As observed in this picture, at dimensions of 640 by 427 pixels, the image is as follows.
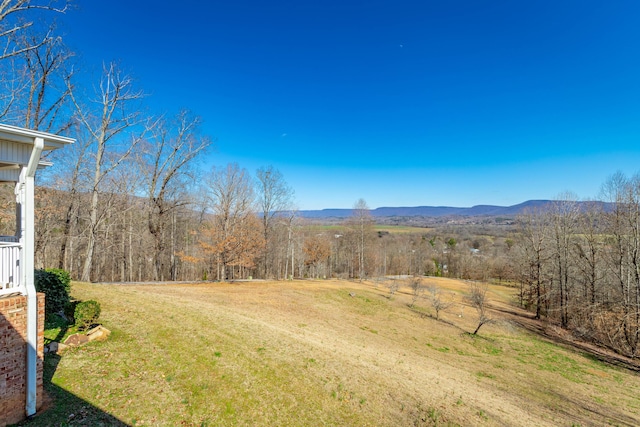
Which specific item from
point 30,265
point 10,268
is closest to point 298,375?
point 30,265

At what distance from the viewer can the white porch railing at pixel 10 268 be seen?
464 cm

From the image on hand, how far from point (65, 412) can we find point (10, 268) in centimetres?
267

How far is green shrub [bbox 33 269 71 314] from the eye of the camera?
8102 millimetres

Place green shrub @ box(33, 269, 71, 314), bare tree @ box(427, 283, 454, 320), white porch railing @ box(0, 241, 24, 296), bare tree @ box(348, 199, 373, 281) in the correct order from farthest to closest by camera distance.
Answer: bare tree @ box(348, 199, 373, 281) → bare tree @ box(427, 283, 454, 320) → green shrub @ box(33, 269, 71, 314) → white porch railing @ box(0, 241, 24, 296)

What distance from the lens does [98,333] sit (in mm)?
7309

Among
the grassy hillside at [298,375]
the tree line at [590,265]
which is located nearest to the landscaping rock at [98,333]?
the grassy hillside at [298,375]

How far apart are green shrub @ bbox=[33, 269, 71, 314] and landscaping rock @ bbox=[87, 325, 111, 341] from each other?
59.1 inches

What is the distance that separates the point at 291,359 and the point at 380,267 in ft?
168

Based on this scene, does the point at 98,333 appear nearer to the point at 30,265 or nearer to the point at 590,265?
the point at 30,265

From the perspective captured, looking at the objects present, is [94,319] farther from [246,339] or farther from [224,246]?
[224,246]

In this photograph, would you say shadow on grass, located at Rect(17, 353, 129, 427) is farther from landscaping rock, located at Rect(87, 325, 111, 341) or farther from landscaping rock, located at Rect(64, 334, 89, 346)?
landscaping rock, located at Rect(87, 325, 111, 341)

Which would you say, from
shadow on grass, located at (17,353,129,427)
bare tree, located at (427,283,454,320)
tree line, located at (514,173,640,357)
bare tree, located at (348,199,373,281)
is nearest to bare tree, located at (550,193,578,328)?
tree line, located at (514,173,640,357)

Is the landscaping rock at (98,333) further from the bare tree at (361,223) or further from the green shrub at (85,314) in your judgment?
the bare tree at (361,223)

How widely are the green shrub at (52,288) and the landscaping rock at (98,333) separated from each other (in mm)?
1502
